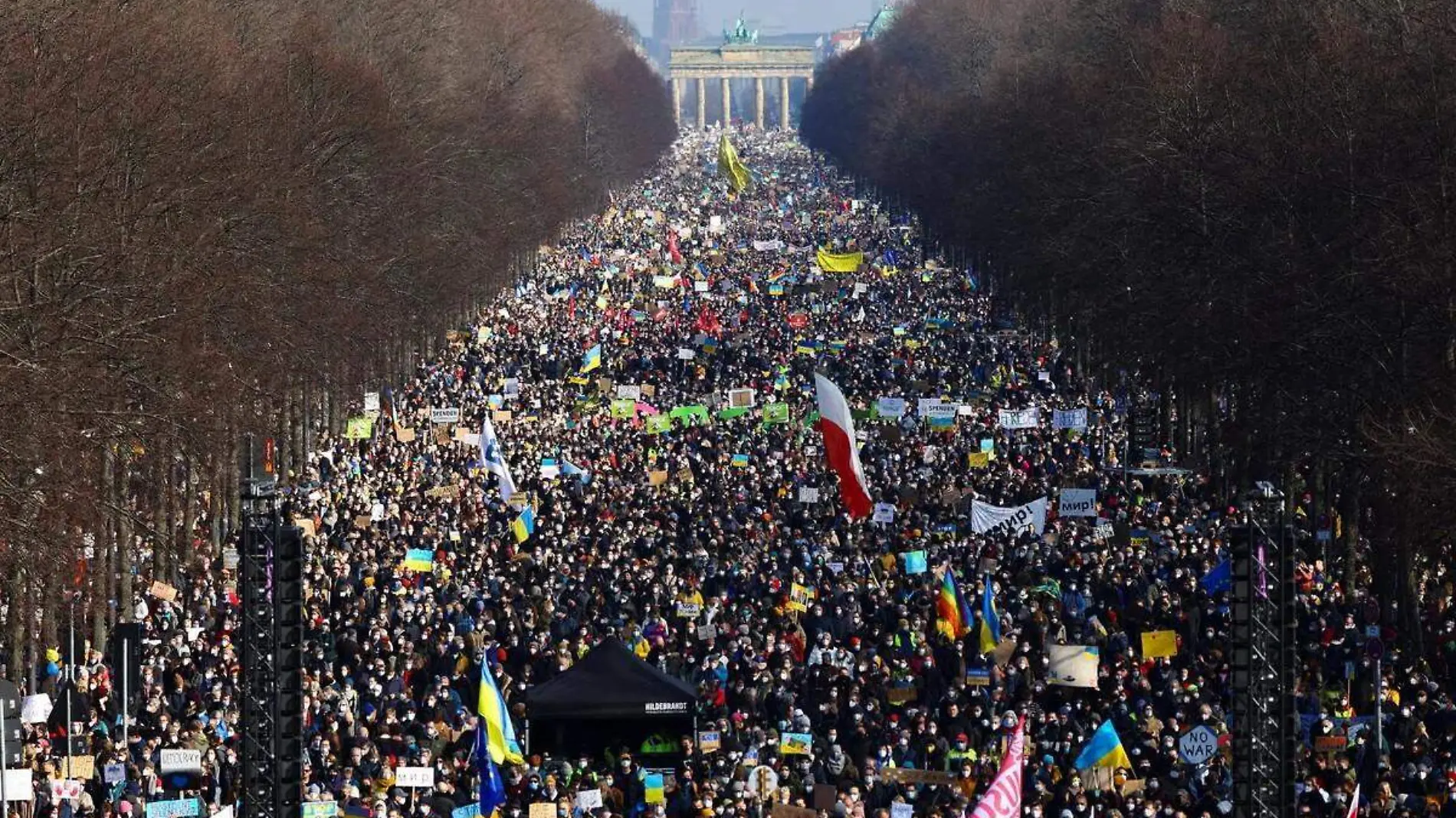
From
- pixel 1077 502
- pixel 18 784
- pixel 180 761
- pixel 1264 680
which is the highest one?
pixel 1264 680

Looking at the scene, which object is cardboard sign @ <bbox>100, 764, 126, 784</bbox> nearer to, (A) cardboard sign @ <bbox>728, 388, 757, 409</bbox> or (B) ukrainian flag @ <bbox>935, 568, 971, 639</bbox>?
(B) ukrainian flag @ <bbox>935, 568, 971, 639</bbox>

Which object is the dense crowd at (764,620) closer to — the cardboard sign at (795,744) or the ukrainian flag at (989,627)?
the cardboard sign at (795,744)

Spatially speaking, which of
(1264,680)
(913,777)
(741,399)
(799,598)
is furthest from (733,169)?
(1264,680)

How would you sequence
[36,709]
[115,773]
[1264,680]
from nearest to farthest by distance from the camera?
[1264,680], [115,773], [36,709]

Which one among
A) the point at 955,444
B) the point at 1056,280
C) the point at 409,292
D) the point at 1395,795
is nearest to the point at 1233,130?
the point at 955,444

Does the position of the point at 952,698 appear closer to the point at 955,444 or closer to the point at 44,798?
the point at 44,798

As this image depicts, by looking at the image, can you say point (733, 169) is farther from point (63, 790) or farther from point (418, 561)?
point (63, 790)
